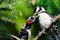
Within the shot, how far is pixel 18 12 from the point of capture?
202cm

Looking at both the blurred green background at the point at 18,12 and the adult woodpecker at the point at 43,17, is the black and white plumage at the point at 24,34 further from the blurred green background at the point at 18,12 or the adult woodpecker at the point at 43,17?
the adult woodpecker at the point at 43,17

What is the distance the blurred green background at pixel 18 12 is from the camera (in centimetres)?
200

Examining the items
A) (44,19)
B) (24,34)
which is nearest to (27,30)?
(24,34)

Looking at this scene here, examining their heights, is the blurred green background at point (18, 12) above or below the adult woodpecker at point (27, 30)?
above

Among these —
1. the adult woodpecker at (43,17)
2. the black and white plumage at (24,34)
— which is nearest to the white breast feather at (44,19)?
the adult woodpecker at (43,17)

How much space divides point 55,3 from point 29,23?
0.33 m

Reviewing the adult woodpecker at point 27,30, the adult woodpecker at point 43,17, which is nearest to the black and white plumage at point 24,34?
the adult woodpecker at point 27,30

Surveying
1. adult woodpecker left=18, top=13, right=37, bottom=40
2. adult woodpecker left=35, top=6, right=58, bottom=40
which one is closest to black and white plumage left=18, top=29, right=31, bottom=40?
adult woodpecker left=18, top=13, right=37, bottom=40

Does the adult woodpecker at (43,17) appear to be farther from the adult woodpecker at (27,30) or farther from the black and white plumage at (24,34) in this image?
the black and white plumage at (24,34)

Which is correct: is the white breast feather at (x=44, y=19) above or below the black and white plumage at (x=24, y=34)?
above

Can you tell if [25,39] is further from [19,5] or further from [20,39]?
[19,5]

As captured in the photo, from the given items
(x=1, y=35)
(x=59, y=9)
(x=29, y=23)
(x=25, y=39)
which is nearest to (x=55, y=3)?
(x=59, y=9)

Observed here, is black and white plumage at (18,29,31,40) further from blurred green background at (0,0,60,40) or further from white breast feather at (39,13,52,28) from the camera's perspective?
white breast feather at (39,13,52,28)

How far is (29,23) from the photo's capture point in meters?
1.97
